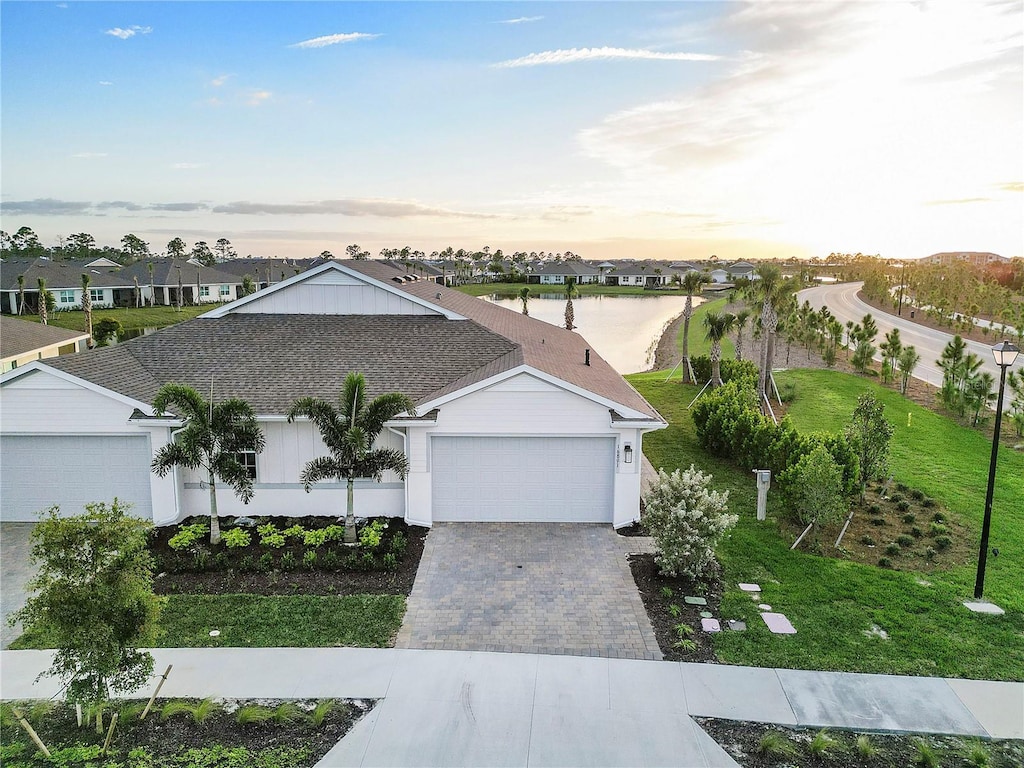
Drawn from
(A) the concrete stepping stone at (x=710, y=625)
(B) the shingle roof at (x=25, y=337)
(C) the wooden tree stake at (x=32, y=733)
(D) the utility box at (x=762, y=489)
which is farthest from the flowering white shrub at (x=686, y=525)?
(B) the shingle roof at (x=25, y=337)

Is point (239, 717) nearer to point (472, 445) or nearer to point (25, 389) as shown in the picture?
point (472, 445)

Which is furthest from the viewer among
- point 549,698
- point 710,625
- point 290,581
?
point 290,581

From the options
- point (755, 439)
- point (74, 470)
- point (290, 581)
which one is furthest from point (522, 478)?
point (74, 470)

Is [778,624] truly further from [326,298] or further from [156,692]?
[326,298]

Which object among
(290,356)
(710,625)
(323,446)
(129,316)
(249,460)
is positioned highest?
(290,356)

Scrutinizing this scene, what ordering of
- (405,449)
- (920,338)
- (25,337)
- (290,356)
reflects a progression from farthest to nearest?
(920,338)
(25,337)
(290,356)
(405,449)

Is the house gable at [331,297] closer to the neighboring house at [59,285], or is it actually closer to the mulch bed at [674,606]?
the mulch bed at [674,606]

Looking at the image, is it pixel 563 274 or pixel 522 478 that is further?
pixel 563 274
